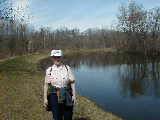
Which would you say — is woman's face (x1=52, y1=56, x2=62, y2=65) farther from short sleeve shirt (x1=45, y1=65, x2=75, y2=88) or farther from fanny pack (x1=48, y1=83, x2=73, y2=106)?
fanny pack (x1=48, y1=83, x2=73, y2=106)

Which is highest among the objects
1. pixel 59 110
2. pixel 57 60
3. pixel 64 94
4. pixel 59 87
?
pixel 57 60

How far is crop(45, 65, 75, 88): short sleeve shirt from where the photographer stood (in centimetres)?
721

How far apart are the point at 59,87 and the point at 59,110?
561 millimetres

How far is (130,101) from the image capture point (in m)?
21.7

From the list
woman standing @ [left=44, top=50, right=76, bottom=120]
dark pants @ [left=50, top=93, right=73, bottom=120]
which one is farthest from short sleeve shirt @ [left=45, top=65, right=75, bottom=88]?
dark pants @ [left=50, top=93, right=73, bottom=120]

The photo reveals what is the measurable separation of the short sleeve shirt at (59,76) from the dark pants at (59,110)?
0.30m

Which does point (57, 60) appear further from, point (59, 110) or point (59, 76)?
point (59, 110)

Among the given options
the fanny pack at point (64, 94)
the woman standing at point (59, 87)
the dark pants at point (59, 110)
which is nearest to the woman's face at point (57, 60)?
the woman standing at point (59, 87)

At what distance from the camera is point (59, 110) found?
7.41 m

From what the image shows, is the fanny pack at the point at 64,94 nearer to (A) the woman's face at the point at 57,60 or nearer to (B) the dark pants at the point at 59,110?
(B) the dark pants at the point at 59,110

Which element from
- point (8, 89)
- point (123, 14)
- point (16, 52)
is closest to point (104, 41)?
point (123, 14)

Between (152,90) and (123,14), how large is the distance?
6379cm

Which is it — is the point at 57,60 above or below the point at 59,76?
above

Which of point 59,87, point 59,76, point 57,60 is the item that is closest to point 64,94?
point 59,87
